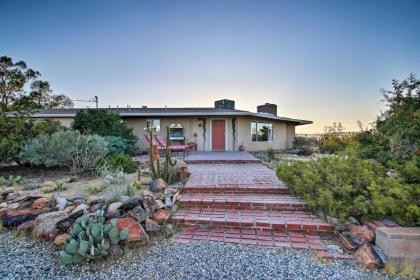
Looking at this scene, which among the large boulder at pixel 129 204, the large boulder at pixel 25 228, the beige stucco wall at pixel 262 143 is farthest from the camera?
the beige stucco wall at pixel 262 143

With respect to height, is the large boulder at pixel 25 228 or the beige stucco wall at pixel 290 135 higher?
the beige stucco wall at pixel 290 135

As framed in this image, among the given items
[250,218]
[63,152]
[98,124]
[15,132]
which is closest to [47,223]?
[250,218]

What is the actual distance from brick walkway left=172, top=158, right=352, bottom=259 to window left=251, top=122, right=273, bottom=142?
8.86 m

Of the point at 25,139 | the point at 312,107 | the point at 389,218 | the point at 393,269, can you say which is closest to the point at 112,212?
→ the point at 393,269

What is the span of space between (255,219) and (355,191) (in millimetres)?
1571

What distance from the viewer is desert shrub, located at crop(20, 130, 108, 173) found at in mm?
5414

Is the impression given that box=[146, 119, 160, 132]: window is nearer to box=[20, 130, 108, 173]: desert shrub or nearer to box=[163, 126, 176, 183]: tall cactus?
box=[20, 130, 108, 173]: desert shrub

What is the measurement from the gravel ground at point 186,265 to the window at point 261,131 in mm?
10754

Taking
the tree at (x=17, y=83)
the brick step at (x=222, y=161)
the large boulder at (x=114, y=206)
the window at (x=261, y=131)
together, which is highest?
the tree at (x=17, y=83)

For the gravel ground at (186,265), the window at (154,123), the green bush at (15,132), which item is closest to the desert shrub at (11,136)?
the green bush at (15,132)

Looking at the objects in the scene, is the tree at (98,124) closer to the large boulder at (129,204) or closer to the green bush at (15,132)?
the green bush at (15,132)

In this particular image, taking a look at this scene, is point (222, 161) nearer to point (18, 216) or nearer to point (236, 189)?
point (236, 189)

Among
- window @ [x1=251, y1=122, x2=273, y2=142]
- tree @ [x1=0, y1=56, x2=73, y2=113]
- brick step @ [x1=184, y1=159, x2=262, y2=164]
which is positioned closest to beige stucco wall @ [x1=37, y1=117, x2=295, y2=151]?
window @ [x1=251, y1=122, x2=273, y2=142]

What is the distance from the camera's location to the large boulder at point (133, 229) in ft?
7.69
